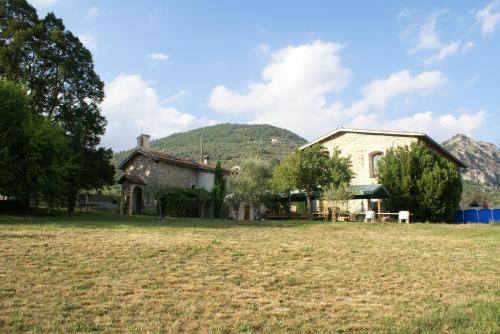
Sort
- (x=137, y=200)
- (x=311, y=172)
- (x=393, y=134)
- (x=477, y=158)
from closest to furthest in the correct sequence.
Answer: (x=311, y=172) < (x=393, y=134) < (x=137, y=200) < (x=477, y=158)

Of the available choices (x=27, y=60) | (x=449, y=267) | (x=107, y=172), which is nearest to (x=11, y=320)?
(x=449, y=267)

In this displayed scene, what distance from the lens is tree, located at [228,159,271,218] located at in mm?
32781

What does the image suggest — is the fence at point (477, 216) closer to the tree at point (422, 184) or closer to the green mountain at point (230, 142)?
the tree at point (422, 184)

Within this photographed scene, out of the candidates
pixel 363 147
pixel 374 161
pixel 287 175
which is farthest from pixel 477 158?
pixel 287 175

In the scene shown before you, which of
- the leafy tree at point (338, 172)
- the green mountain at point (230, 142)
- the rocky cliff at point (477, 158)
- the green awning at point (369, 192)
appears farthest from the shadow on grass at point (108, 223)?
the rocky cliff at point (477, 158)

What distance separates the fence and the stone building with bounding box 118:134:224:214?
79.3ft

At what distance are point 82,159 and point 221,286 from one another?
23.2 m

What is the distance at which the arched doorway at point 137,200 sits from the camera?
38938mm

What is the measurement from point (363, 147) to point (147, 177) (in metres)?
19.8

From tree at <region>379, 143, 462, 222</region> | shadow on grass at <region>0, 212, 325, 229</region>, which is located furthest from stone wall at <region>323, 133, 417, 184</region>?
shadow on grass at <region>0, 212, 325, 229</region>

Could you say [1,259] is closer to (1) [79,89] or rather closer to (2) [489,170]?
(1) [79,89]

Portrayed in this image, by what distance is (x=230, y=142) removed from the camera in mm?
102250

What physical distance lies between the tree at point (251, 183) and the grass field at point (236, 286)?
→ 1786cm

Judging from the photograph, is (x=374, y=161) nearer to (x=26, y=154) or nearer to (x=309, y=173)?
(x=309, y=173)
